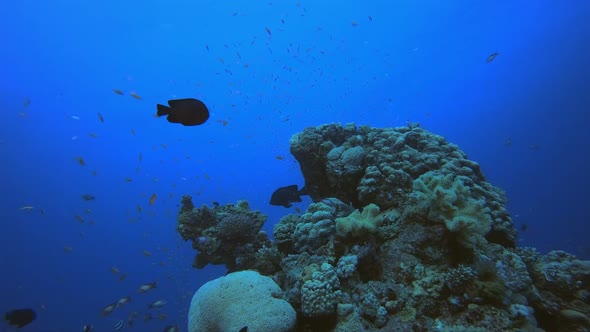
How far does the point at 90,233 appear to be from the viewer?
6406cm

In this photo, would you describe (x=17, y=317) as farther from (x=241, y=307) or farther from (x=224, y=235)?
(x=241, y=307)

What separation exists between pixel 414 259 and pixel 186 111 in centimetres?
419

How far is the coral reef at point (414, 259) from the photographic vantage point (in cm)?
441

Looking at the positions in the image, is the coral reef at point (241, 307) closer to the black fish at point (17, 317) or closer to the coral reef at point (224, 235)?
the coral reef at point (224, 235)

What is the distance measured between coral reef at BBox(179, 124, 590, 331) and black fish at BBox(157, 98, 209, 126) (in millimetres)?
2883

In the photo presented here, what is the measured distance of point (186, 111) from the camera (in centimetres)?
468

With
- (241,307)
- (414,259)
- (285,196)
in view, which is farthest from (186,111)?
(414,259)

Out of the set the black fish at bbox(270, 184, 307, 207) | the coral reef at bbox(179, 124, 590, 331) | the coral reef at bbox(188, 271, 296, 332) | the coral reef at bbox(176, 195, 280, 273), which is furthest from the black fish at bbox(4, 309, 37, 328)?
the black fish at bbox(270, 184, 307, 207)

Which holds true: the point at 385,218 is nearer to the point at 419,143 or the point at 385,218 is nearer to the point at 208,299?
the point at 419,143

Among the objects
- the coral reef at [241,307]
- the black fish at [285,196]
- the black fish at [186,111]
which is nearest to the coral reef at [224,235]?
the black fish at [285,196]

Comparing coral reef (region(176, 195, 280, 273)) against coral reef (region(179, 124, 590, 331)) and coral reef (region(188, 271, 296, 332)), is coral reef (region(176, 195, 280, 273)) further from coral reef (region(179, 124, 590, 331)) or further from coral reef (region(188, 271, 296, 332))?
coral reef (region(188, 271, 296, 332))

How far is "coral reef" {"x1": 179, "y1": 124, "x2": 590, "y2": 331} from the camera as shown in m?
4.41

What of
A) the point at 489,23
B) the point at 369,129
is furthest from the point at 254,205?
the point at 369,129

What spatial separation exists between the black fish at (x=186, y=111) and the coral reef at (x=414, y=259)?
2883 mm
